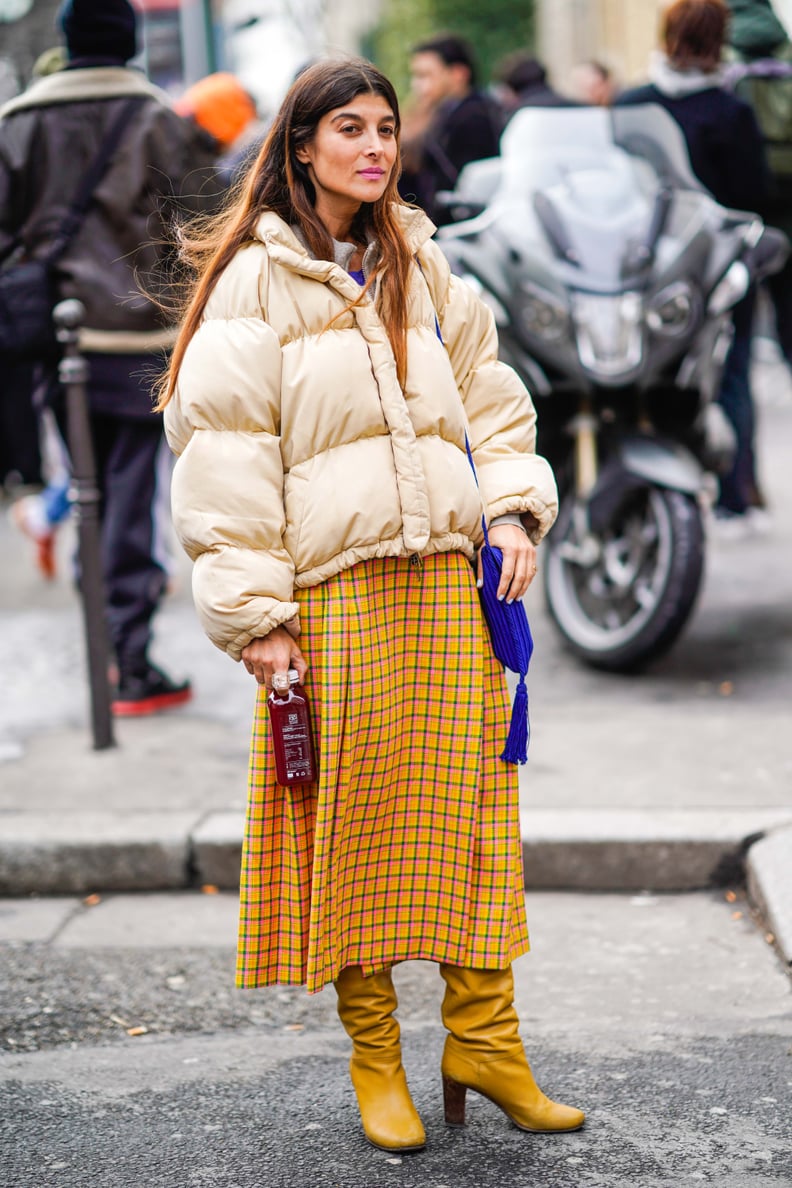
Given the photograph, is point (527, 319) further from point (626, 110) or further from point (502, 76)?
point (502, 76)

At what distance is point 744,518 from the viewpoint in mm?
7777

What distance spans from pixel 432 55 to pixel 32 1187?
6.91 m

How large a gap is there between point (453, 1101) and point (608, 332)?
119 inches

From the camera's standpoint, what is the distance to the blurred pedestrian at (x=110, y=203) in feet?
17.6

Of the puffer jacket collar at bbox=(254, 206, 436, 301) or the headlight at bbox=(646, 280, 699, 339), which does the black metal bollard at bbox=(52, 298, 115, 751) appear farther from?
the puffer jacket collar at bbox=(254, 206, 436, 301)

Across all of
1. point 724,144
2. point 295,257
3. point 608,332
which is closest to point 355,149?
point 295,257

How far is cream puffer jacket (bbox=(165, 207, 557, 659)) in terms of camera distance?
2.73 meters

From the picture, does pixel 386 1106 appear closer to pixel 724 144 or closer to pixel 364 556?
pixel 364 556

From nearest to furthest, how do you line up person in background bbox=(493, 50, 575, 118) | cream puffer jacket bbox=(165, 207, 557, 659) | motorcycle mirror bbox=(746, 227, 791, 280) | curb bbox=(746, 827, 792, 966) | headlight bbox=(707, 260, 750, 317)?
cream puffer jacket bbox=(165, 207, 557, 659) < curb bbox=(746, 827, 792, 966) < headlight bbox=(707, 260, 750, 317) < motorcycle mirror bbox=(746, 227, 791, 280) < person in background bbox=(493, 50, 575, 118)

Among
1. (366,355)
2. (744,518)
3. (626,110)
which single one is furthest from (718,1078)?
(744,518)

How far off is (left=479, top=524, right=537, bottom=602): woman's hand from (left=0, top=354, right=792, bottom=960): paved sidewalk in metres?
1.31

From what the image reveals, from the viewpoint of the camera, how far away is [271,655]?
2768 millimetres

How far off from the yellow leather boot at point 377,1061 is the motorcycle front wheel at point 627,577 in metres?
2.72

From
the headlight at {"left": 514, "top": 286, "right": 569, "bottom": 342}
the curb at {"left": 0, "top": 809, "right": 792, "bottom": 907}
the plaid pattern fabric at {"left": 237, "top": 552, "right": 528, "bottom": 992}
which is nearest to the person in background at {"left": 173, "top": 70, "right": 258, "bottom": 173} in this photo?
the headlight at {"left": 514, "top": 286, "right": 569, "bottom": 342}
